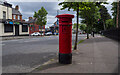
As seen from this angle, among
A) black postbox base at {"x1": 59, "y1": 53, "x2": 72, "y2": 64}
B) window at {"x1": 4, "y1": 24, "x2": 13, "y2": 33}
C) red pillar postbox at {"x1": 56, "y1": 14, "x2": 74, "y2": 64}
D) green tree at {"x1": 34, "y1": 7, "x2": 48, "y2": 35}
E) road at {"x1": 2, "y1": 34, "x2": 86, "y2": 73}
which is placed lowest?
road at {"x1": 2, "y1": 34, "x2": 86, "y2": 73}

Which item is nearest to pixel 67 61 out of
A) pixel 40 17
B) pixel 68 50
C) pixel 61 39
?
pixel 68 50

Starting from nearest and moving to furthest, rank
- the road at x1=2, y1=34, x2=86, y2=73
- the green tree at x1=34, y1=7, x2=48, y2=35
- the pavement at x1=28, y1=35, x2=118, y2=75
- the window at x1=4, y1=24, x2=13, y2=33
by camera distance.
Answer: the pavement at x1=28, y1=35, x2=118, y2=75
the road at x1=2, y1=34, x2=86, y2=73
the window at x1=4, y1=24, x2=13, y2=33
the green tree at x1=34, y1=7, x2=48, y2=35

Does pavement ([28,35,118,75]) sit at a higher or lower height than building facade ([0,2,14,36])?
lower

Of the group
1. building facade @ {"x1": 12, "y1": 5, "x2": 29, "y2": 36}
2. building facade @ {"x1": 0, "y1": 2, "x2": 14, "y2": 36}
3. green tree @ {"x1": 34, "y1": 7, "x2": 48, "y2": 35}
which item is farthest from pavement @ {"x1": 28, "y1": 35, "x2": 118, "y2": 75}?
green tree @ {"x1": 34, "y1": 7, "x2": 48, "y2": 35}

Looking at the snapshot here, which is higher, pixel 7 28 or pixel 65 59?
pixel 7 28

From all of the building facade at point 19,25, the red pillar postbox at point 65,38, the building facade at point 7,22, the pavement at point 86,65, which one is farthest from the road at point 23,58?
the building facade at point 19,25

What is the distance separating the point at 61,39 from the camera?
5688 millimetres

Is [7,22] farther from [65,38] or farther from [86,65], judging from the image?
[86,65]

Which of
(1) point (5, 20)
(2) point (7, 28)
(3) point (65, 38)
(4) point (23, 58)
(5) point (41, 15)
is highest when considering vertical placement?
(5) point (41, 15)

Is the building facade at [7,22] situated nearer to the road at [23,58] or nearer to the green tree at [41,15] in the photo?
the green tree at [41,15]

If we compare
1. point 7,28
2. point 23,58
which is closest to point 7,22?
point 7,28

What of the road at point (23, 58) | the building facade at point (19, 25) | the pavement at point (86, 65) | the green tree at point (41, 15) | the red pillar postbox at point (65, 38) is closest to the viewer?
the pavement at point (86, 65)

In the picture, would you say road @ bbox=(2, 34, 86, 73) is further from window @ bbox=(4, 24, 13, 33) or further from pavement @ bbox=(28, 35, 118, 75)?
window @ bbox=(4, 24, 13, 33)

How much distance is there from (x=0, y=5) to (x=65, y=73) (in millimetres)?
33448
